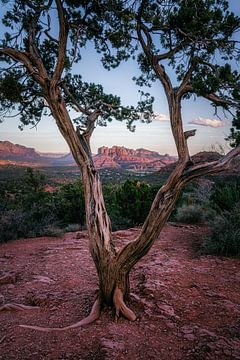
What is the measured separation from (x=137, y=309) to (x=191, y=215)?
7.11m

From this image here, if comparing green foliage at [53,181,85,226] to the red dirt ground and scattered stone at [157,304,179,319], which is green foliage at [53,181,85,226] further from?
scattered stone at [157,304,179,319]

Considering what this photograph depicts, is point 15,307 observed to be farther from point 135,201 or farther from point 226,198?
point 226,198

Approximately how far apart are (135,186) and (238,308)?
691 centimetres

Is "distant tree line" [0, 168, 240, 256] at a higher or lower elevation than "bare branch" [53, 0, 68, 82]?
lower

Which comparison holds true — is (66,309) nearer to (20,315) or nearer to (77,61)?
(20,315)

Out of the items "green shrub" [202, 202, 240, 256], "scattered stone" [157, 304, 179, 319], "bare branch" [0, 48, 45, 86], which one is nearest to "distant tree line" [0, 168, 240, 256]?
"green shrub" [202, 202, 240, 256]

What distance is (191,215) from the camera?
10.4m

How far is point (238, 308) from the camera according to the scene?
3738 millimetres

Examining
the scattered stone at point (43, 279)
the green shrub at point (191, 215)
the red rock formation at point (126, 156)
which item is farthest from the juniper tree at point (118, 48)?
the red rock formation at point (126, 156)

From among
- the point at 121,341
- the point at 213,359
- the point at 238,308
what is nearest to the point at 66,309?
the point at 121,341

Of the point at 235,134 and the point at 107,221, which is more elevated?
the point at 235,134

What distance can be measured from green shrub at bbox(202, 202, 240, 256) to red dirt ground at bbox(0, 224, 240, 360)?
33 centimetres

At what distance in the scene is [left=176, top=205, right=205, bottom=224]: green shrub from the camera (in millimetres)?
10330

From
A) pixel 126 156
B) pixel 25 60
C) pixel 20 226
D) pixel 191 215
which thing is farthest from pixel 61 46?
pixel 126 156
